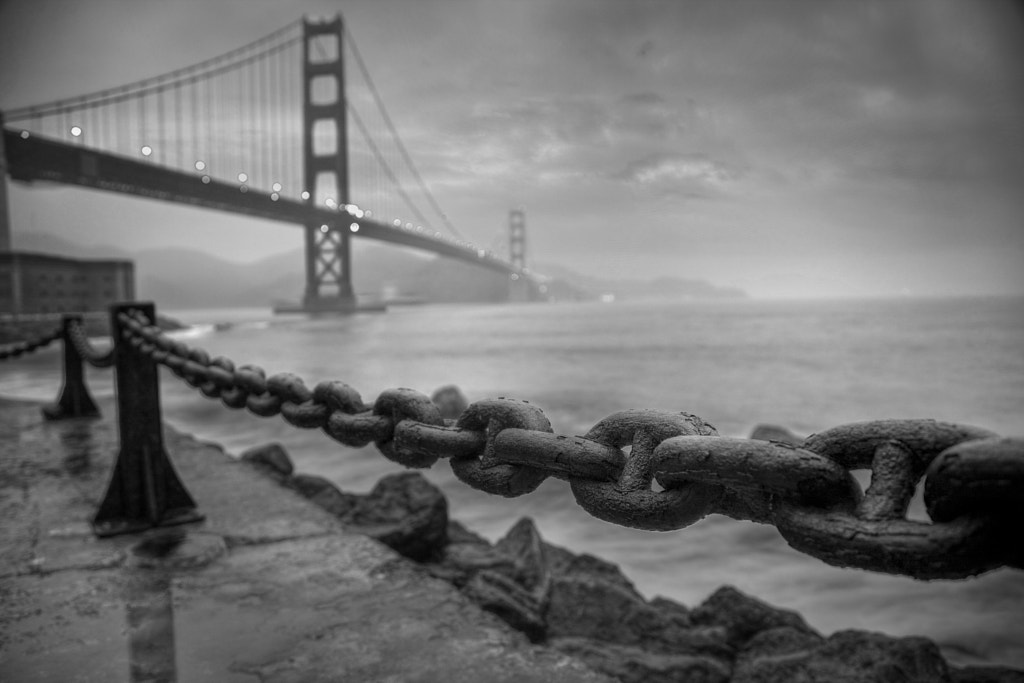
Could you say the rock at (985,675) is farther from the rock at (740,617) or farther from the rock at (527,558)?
the rock at (527,558)

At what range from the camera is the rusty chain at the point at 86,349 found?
288cm

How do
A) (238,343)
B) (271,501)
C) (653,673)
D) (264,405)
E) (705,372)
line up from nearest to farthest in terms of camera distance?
(264,405) < (653,673) < (271,501) < (705,372) < (238,343)

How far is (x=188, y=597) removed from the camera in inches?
65.7

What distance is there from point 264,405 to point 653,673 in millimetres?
1489

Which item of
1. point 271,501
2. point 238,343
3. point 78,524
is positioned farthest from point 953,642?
point 238,343

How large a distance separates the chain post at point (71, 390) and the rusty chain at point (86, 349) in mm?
37

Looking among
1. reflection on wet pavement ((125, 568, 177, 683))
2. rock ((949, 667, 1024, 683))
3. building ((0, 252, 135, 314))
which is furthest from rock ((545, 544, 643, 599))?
building ((0, 252, 135, 314))

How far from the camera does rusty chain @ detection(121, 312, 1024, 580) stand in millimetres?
536

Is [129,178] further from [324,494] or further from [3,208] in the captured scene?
[324,494]

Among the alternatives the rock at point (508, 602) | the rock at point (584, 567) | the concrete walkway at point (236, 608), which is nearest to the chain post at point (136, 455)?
the concrete walkway at point (236, 608)

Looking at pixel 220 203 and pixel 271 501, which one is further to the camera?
pixel 220 203

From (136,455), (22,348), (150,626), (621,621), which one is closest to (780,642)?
(621,621)

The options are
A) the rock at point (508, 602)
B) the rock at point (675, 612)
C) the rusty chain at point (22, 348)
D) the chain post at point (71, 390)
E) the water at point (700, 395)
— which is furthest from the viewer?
the water at point (700, 395)

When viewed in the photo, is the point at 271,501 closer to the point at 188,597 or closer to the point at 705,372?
the point at 188,597
